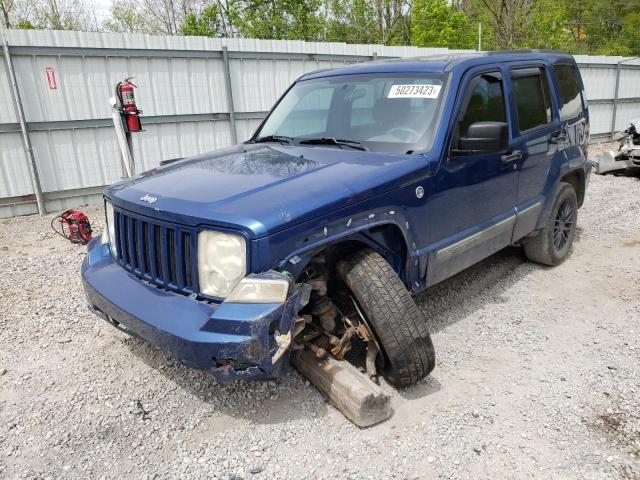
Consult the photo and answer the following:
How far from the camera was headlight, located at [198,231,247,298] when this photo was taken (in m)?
2.46

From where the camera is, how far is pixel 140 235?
2.91m

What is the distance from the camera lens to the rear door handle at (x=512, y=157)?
3883 mm

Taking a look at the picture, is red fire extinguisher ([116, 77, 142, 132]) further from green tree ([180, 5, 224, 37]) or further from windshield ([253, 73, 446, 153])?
green tree ([180, 5, 224, 37])

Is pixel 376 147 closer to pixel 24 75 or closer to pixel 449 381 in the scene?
pixel 449 381

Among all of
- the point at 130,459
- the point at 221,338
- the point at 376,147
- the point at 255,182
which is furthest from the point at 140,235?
the point at 376,147

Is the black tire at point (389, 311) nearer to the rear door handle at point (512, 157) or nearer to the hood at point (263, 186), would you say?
the hood at point (263, 186)

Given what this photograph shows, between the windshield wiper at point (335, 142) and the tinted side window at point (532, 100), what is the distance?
5.17 feet

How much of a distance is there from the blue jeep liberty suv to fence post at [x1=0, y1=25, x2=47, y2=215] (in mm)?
4552

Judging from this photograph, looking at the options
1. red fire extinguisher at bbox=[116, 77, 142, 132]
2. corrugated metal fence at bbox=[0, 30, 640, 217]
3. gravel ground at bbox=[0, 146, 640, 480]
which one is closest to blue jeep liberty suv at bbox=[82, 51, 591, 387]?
gravel ground at bbox=[0, 146, 640, 480]

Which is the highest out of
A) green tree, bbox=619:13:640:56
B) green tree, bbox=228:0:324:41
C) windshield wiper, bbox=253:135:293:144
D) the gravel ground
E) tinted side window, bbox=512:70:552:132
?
green tree, bbox=228:0:324:41

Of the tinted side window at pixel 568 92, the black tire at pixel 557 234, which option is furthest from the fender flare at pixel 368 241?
the tinted side window at pixel 568 92

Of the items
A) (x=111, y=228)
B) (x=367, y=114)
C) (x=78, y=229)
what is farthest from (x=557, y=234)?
(x=78, y=229)

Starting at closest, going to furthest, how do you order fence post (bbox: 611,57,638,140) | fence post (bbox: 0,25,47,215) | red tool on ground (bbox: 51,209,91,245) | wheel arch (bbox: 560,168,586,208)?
wheel arch (bbox: 560,168,586,208) < red tool on ground (bbox: 51,209,91,245) < fence post (bbox: 0,25,47,215) < fence post (bbox: 611,57,638,140)

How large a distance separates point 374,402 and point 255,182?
1.39 metres
